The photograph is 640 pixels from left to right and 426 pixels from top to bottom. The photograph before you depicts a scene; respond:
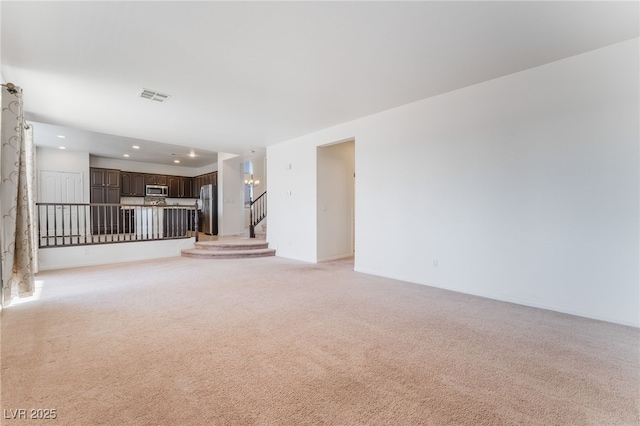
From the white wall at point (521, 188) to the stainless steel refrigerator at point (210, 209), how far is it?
5.97 m

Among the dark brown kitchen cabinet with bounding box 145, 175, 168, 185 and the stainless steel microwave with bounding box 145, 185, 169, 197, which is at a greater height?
the dark brown kitchen cabinet with bounding box 145, 175, 168, 185

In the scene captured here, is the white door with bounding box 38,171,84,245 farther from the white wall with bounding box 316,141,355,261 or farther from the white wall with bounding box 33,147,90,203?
the white wall with bounding box 316,141,355,261

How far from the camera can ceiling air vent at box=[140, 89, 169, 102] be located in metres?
3.86

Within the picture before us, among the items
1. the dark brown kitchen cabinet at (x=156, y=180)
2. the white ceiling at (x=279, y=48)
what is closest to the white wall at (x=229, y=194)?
the dark brown kitchen cabinet at (x=156, y=180)

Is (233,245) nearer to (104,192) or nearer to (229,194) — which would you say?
(229,194)

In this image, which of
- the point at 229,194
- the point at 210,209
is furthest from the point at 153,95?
the point at 210,209

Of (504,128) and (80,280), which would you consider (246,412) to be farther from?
(80,280)

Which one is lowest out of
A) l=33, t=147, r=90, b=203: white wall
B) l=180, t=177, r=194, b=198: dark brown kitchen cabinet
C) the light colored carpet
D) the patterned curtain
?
the light colored carpet

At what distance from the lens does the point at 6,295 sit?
304cm

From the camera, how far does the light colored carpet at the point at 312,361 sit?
5.07 feet

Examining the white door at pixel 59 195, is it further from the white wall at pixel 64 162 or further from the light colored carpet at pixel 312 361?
the light colored carpet at pixel 312 361

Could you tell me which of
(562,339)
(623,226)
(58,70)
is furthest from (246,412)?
(58,70)

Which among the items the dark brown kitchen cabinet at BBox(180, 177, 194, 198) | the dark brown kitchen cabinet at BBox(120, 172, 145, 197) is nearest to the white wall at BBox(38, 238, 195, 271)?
the dark brown kitchen cabinet at BBox(120, 172, 145, 197)

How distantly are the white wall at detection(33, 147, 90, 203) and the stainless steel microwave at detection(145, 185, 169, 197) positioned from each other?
174 cm
